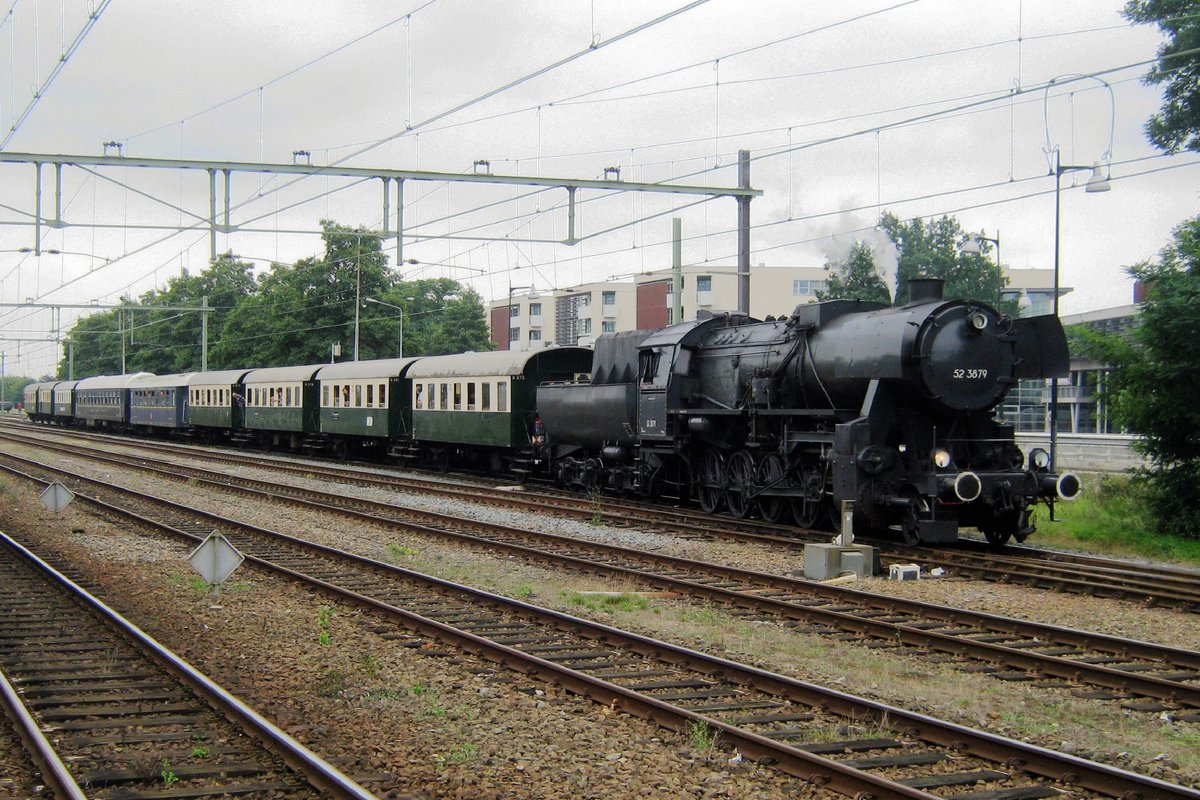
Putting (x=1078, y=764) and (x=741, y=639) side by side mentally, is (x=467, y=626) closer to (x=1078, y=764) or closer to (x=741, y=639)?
(x=741, y=639)

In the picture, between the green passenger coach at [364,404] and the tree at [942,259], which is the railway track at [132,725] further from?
the tree at [942,259]

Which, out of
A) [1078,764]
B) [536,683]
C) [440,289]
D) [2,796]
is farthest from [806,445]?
[440,289]

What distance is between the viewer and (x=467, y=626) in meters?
10.3

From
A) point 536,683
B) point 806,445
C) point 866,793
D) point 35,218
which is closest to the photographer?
point 866,793

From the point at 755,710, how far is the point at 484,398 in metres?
21.1

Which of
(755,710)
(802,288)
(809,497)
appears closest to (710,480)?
(809,497)

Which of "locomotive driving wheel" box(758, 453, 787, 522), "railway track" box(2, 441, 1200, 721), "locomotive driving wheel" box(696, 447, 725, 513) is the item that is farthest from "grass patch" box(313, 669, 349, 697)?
"locomotive driving wheel" box(696, 447, 725, 513)

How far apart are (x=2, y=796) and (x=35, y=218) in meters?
17.4

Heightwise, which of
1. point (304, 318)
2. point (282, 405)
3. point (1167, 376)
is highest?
Result: point (304, 318)

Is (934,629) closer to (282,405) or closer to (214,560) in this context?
(214,560)

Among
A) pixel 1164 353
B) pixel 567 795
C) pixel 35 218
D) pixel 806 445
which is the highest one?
pixel 35 218

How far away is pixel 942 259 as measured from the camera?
2537 inches

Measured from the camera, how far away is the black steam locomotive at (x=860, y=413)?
1459 cm

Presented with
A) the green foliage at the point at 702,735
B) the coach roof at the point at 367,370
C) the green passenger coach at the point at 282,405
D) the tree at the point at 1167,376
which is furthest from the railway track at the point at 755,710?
the green passenger coach at the point at 282,405
